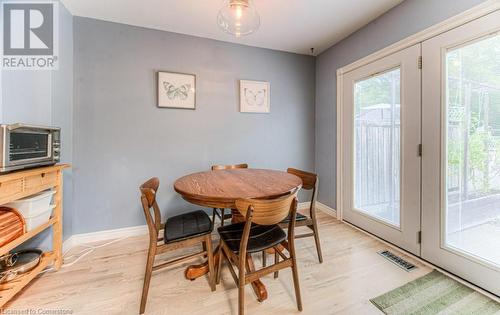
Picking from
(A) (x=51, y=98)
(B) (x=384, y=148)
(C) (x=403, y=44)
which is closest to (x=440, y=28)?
(C) (x=403, y=44)

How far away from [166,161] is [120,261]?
43.9 inches

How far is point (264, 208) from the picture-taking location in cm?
114

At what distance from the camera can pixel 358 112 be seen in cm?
255

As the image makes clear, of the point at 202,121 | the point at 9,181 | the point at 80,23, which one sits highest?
the point at 80,23

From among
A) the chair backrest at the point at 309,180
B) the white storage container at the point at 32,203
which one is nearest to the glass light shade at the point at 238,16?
the chair backrest at the point at 309,180

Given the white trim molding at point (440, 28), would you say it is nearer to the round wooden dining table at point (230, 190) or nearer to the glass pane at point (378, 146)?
the glass pane at point (378, 146)

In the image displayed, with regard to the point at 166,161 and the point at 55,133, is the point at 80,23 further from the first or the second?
the point at 166,161

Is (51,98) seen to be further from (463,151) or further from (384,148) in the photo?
(463,151)

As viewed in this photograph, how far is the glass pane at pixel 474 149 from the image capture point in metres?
1.47

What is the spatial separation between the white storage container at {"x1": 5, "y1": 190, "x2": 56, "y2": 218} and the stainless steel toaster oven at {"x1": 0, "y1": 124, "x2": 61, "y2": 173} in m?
0.24

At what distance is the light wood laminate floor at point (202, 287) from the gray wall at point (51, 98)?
1.55 ft

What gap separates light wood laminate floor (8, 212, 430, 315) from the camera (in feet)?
4.58

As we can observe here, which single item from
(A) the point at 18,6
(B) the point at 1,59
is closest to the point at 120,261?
(B) the point at 1,59

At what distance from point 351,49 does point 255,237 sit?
253cm
